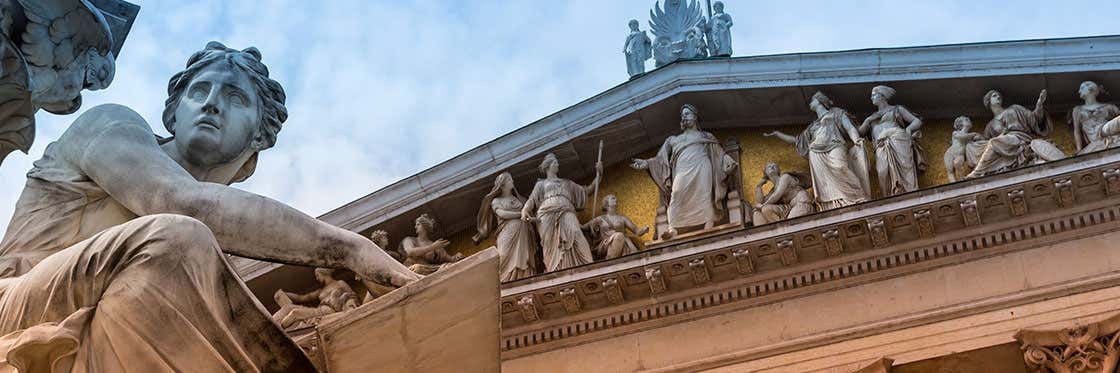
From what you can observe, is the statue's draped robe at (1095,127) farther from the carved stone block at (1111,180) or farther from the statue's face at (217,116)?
the statue's face at (217,116)

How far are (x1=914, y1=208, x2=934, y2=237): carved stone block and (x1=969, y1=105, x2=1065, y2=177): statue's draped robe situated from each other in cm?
60

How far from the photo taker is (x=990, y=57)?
16250 mm

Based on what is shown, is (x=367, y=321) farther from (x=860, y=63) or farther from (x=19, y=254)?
(x=860, y=63)

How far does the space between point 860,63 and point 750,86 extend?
3.25 ft

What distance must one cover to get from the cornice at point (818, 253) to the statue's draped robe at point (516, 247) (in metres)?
0.47

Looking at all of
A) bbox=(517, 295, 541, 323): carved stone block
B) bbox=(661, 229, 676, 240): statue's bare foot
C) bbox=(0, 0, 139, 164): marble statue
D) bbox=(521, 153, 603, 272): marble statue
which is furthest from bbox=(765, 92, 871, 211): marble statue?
bbox=(0, 0, 139, 164): marble statue

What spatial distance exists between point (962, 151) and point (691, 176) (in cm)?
233

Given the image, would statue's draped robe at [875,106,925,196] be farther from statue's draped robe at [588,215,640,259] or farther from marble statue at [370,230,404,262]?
marble statue at [370,230,404,262]

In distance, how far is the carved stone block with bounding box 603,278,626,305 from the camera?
15.5 meters

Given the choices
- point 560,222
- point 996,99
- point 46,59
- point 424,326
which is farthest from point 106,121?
point 996,99

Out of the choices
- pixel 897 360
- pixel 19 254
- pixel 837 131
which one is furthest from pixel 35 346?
pixel 837 131

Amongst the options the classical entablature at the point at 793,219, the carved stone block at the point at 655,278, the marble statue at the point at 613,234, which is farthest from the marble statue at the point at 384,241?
the carved stone block at the point at 655,278

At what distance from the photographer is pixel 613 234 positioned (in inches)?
635

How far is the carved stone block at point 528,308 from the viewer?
15.6 metres
